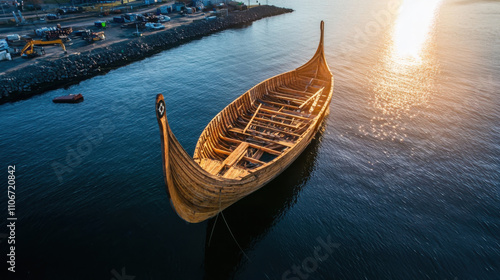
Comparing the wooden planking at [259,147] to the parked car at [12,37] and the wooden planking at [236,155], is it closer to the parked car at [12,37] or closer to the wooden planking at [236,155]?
the wooden planking at [236,155]

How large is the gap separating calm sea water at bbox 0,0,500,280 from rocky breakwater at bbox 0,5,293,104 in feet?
11.3

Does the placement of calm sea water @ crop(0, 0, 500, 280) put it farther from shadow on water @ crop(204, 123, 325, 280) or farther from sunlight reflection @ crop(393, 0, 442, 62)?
sunlight reflection @ crop(393, 0, 442, 62)

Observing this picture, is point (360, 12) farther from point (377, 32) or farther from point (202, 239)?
point (202, 239)

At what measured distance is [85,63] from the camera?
162 feet

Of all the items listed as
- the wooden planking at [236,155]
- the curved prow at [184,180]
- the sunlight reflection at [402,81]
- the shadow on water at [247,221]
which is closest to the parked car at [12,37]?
the wooden planking at [236,155]

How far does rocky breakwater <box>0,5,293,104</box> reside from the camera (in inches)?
1587

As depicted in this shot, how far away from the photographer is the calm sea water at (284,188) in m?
17.8

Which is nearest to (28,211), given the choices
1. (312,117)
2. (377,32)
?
(312,117)

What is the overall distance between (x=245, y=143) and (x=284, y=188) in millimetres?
5609

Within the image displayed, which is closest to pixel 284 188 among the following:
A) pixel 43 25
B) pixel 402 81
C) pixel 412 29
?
pixel 402 81

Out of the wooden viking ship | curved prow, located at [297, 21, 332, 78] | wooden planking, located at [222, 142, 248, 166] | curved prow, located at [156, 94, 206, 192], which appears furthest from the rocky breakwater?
curved prow, located at [156, 94, 206, 192]

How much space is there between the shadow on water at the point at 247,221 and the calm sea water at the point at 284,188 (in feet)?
0.30

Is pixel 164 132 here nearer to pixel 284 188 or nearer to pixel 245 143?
pixel 245 143

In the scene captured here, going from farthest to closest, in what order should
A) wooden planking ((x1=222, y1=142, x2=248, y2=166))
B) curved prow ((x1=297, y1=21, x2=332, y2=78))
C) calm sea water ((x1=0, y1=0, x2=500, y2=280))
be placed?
curved prow ((x1=297, y1=21, x2=332, y2=78)) < wooden planking ((x1=222, y1=142, x2=248, y2=166)) < calm sea water ((x1=0, y1=0, x2=500, y2=280))
